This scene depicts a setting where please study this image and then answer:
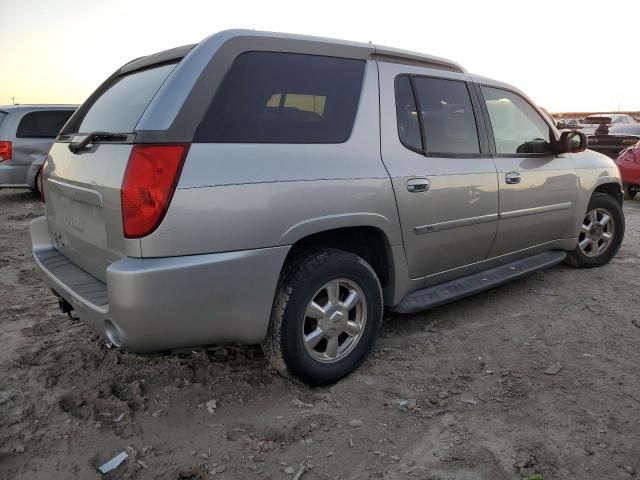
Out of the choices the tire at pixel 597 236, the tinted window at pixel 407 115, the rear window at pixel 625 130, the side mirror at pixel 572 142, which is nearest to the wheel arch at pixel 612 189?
the tire at pixel 597 236

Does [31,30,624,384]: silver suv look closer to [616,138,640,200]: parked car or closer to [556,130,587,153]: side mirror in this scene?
[556,130,587,153]: side mirror

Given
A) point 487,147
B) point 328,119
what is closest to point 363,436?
point 328,119

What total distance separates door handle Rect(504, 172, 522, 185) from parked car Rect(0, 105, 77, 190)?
7.74m

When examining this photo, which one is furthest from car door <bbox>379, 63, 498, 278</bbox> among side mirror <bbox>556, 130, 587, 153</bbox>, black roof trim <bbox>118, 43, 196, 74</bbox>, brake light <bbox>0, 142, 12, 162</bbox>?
brake light <bbox>0, 142, 12, 162</bbox>

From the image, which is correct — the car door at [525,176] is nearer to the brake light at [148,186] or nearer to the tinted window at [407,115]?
the tinted window at [407,115]

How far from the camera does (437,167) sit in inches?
129

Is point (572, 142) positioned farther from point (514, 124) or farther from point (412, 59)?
point (412, 59)

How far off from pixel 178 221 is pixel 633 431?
2271mm

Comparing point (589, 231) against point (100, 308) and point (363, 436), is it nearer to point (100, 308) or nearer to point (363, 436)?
point (363, 436)

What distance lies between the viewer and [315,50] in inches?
112

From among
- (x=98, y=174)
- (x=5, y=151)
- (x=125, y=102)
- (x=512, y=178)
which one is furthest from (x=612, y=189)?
(x=5, y=151)

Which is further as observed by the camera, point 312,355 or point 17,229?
point 17,229

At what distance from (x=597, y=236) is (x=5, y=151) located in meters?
8.73

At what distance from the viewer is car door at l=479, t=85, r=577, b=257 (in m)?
3.82
